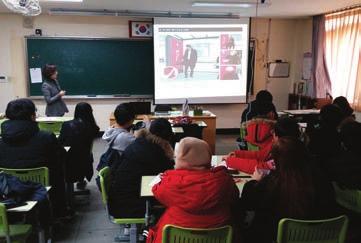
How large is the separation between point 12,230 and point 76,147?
4.46 feet

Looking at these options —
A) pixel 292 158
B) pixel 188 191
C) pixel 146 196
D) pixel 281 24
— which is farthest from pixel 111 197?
pixel 281 24

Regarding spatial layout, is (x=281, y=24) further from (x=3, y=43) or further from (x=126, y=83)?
(x=3, y=43)

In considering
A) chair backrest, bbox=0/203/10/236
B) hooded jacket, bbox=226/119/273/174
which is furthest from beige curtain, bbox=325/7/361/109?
chair backrest, bbox=0/203/10/236

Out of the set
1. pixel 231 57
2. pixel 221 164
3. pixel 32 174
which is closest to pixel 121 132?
pixel 32 174

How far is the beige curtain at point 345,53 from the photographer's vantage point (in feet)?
18.1

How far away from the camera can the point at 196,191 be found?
5.73 ft

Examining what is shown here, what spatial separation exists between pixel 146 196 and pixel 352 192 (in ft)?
4.82

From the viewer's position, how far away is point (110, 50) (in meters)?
6.72

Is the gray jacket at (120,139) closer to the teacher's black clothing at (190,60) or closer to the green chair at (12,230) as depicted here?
the green chair at (12,230)

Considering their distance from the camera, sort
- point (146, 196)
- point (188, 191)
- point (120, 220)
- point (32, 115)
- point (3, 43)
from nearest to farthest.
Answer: point (188, 191) < point (146, 196) < point (120, 220) < point (32, 115) < point (3, 43)

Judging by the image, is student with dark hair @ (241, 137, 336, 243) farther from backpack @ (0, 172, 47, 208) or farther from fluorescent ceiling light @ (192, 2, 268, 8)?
fluorescent ceiling light @ (192, 2, 268, 8)

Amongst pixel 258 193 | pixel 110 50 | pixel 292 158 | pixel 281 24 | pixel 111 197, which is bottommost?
pixel 111 197

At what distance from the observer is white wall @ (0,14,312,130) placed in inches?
254

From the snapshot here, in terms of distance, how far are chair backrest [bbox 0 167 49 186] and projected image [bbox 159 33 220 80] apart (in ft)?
14.0
